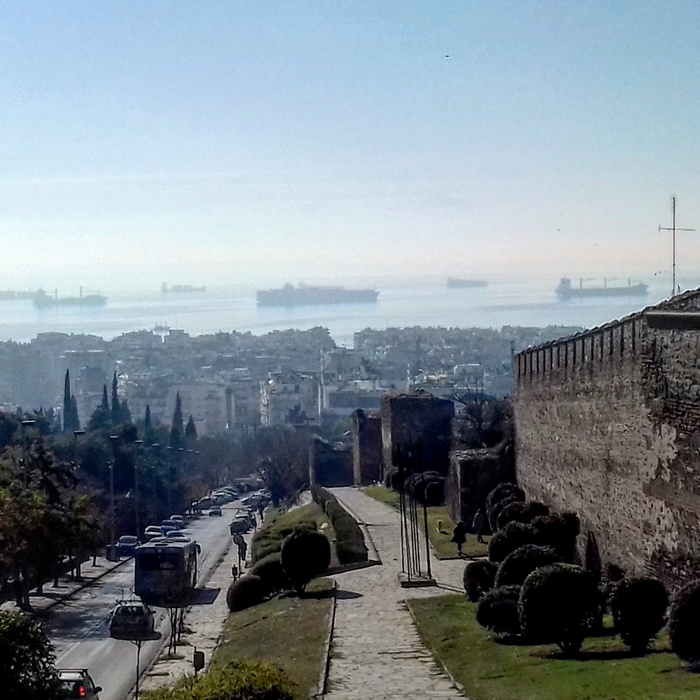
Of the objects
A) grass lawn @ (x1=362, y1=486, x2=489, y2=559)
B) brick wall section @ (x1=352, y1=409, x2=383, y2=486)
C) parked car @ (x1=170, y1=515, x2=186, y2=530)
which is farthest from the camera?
parked car @ (x1=170, y1=515, x2=186, y2=530)

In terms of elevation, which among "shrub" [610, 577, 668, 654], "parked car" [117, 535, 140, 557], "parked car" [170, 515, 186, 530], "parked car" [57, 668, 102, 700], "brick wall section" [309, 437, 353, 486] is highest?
"shrub" [610, 577, 668, 654]

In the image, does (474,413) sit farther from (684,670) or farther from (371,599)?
(684,670)

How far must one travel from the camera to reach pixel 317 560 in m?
22.6

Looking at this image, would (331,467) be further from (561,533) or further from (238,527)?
(561,533)

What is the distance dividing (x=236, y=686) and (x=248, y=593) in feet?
51.8

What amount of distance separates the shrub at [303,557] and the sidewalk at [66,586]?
19.0 feet

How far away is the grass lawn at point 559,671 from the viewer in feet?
36.8

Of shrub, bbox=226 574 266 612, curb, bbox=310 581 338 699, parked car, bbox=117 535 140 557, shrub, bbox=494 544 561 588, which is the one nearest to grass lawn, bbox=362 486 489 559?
Result: shrub, bbox=226 574 266 612

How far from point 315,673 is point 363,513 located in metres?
22.6

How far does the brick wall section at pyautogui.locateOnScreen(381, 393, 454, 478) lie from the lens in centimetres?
4297

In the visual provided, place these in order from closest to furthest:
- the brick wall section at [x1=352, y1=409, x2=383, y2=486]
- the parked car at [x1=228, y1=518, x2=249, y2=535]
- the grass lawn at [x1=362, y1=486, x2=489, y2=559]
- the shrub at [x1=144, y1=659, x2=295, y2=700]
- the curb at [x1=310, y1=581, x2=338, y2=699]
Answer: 1. the shrub at [x1=144, y1=659, x2=295, y2=700]
2. the curb at [x1=310, y1=581, x2=338, y2=699]
3. the grass lawn at [x1=362, y1=486, x2=489, y2=559]
4. the parked car at [x1=228, y1=518, x2=249, y2=535]
5. the brick wall section at [x1=352, y1=409, x2=383, y2=486]

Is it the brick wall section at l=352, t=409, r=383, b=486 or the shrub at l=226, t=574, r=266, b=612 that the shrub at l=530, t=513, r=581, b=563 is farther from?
the brick wall section at l=352, t=409, r=383, b=486

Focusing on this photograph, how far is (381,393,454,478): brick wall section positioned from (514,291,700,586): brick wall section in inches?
695

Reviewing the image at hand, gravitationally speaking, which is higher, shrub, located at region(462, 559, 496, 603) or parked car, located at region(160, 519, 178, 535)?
shrub, located at region(462, 559, 496, 603)
